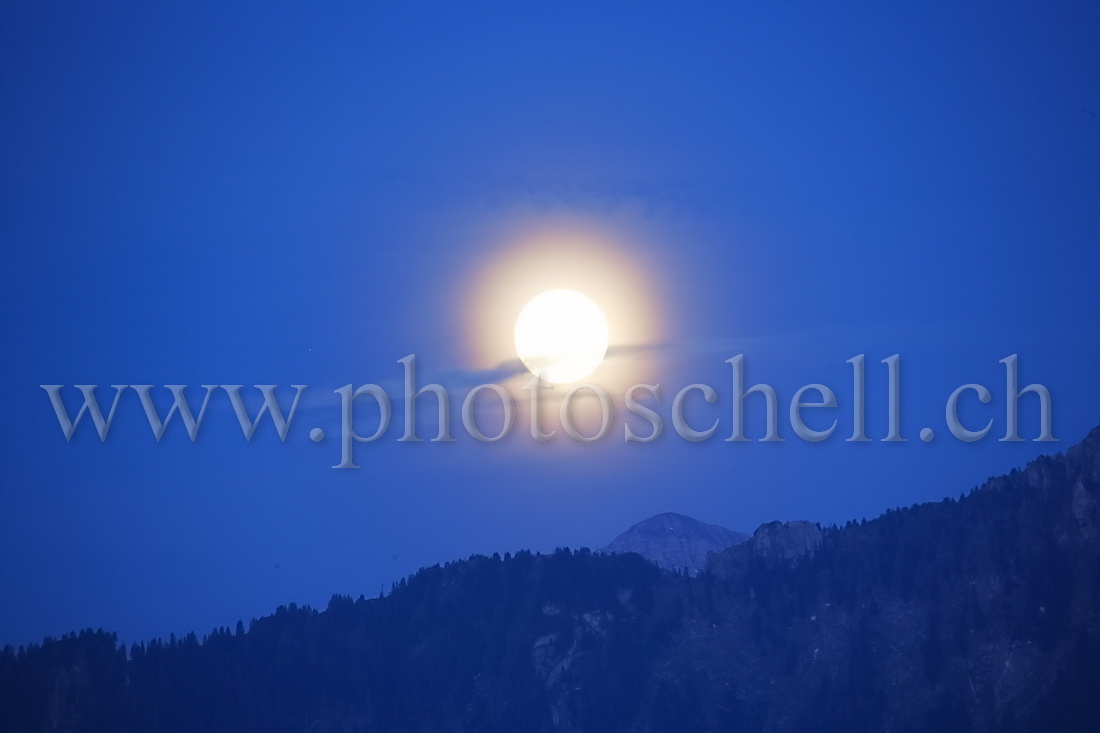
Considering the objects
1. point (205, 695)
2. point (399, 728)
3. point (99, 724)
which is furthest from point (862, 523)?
point (99, 724)

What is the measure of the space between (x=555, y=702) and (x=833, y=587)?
1780 inches

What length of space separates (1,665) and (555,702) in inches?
3151

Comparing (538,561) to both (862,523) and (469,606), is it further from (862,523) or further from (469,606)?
(862,523)

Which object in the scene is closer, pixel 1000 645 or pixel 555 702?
pixel 1000 645

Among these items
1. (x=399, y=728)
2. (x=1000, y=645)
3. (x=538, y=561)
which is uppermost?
(x=538, y=561)

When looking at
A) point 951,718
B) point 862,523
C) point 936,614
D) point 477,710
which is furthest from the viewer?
point 862,523

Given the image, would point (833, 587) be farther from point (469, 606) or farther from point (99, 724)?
point (99, 724)

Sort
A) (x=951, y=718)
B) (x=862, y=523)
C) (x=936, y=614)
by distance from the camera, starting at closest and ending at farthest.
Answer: (x=951, y=718)
(x=936, y=614)
(x=862, y=523)

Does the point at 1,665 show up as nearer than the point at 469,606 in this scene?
Yes

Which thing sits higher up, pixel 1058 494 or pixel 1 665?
pixel 1058 494

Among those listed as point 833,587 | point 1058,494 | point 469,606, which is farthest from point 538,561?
point 1058,494

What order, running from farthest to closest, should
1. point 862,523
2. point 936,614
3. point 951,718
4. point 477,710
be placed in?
point 862,523, point 477,710, point 936,614, point 951,718

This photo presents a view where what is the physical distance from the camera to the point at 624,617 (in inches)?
7185

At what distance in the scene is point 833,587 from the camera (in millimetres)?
179375
